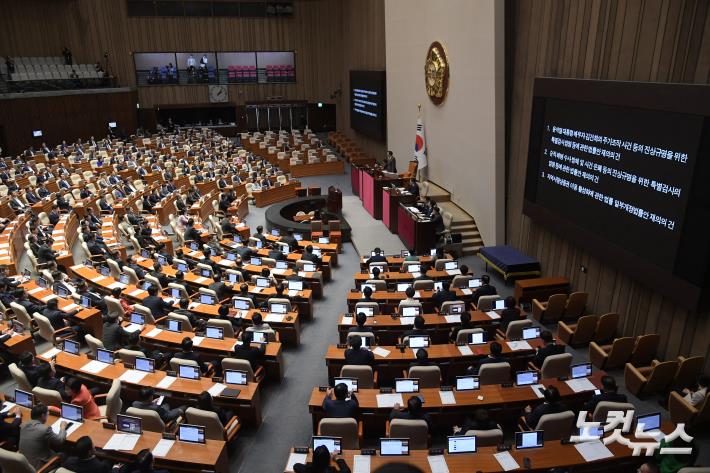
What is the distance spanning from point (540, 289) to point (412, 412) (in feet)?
19.4

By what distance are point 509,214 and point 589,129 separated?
3981 millimetres

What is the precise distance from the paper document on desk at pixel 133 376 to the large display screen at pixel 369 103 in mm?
18139

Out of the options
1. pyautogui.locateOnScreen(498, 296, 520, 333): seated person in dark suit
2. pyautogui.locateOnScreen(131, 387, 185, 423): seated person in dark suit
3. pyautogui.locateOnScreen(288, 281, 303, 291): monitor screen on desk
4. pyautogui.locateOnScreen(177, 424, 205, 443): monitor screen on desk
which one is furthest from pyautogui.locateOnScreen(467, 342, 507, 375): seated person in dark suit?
pyautogui.locateOnScreen(288, 281, 303, 291): monitor screen on desk

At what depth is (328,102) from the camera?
3550 centimetres

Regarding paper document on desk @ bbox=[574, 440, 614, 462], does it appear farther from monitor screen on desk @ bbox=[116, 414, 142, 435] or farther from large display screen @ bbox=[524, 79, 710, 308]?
monitor screen on desk @ bbox=[116, 414, 142, 435]

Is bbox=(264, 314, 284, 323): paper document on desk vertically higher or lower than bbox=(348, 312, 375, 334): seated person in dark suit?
lower

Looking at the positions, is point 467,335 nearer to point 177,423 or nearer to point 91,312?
point 177,423

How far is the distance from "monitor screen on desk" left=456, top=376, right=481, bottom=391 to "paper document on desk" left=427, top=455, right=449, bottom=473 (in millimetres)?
1492

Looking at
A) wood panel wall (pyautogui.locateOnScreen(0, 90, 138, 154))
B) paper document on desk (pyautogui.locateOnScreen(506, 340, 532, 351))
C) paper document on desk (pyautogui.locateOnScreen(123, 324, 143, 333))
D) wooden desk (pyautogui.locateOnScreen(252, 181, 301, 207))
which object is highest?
wood panel wall (pyautogui.locateOnScreen(0, 90, 138, 154))

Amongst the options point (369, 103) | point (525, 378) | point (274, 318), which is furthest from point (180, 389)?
point (369, 103)

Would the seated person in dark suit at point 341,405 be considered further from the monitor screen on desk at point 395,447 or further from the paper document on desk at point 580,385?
the paper document on desk at point 580,385

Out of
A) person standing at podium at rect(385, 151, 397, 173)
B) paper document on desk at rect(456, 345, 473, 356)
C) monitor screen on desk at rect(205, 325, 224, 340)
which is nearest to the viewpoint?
paper document on desk at rect(456, 345, 473, 356)

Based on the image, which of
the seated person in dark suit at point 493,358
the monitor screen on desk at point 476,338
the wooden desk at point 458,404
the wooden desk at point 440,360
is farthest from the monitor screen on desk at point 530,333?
the wooden desk at point 458,404

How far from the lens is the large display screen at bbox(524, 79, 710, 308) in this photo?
7445 mm
